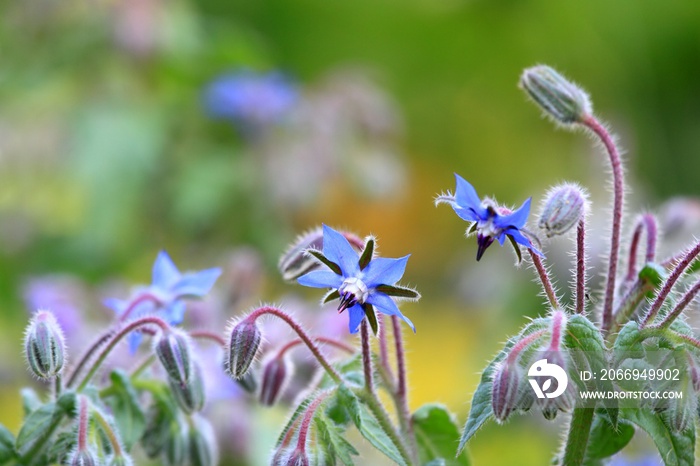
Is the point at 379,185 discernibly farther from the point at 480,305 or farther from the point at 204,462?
the point at 204,462

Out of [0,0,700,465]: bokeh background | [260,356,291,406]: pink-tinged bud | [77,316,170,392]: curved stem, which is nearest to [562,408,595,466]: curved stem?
[260,356,291,406]: pink-tinged bud

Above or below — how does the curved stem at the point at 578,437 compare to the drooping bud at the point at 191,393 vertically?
below

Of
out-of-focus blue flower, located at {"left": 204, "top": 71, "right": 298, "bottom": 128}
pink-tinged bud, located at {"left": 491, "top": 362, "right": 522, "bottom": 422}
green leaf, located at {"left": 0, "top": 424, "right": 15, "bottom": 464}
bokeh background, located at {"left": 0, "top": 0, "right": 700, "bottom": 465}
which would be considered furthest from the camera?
out-of-focus blue flower, located at {"left": 204, "top": 71, "right": 298, "bottom": 128}

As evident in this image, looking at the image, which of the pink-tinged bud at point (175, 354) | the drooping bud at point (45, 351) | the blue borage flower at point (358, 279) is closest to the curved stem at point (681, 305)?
the blue borage flower at point (358, 279)

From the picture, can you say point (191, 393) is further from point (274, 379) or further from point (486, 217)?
point (486, 217)

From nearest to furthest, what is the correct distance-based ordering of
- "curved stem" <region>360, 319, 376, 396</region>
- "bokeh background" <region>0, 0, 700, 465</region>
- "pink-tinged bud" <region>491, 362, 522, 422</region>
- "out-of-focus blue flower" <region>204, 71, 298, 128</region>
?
1. "pink-tinged bud" <region>491, 362, 522, 422</region>
2. "curved stem" <region>360, 319, 376, 396</region>
3. "bokeh background" <region>0, 0, 700, 465</region>
4. "out-of-focus blue flower" <region>204, 71, 298, 128</region>

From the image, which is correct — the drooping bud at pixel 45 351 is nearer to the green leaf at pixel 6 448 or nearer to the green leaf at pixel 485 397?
the green leaf at pixel 6 448

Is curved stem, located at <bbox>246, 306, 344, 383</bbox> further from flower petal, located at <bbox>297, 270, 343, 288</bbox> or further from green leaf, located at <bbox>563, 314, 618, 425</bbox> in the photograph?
green leaf, located at <bbox>563, 314, 618, 425</bbox>
